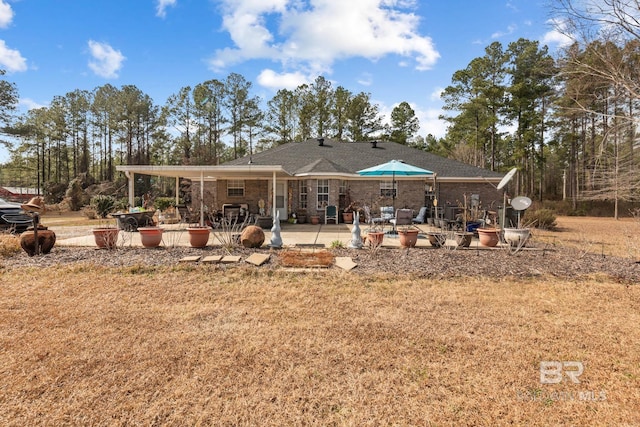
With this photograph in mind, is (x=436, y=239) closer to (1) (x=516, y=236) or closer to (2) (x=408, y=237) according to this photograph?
(2) (x=408, y=237)

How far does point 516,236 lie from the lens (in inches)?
347

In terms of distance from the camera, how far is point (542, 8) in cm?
1162

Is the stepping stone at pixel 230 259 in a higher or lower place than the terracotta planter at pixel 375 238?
lower

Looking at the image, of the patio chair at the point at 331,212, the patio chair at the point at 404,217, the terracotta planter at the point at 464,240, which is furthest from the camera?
the patio chair at the point at 331,212

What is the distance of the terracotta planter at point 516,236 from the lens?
28.4ft

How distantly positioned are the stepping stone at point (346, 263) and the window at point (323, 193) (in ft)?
29.3

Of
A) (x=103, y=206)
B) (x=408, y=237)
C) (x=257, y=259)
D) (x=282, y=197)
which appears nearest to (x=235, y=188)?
(x=282, y=197)

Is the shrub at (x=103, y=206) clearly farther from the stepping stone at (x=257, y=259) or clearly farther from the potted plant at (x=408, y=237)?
the potted plant at (x=408, y=237)

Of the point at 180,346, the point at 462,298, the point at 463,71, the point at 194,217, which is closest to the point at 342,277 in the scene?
the point at 462,298

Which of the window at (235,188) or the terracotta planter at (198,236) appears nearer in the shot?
the terracotta planter at (198,236)

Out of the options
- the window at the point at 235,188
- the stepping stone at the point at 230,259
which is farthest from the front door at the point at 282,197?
the stepping stone at the point at 230,259

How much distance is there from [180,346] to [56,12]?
12875mm

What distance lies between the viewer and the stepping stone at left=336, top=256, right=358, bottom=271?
695 centimetres

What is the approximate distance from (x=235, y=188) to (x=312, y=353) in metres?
15.5
